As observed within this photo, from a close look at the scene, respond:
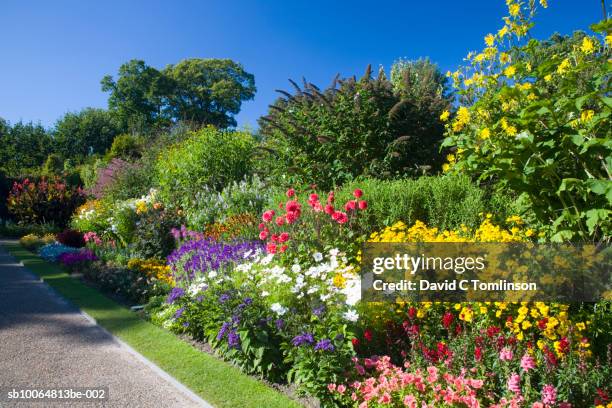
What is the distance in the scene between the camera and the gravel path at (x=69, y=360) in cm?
343

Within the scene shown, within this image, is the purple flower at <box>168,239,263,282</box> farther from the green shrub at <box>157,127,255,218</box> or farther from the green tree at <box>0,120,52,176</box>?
the green tree at <box>0,120,52,176</box>

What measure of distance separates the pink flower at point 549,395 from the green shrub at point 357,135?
5.13m

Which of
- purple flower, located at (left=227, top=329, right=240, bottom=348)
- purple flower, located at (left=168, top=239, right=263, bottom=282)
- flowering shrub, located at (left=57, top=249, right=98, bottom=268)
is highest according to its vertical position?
purple flower, located at (left=168, top=239, right=263, bottom=282)

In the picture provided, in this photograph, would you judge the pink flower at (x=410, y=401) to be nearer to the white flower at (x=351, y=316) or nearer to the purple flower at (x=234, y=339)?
the white flower at (x=351, y=316)

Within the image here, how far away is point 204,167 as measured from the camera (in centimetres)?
1093

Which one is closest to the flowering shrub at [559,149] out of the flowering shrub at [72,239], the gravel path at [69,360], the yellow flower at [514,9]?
the yellow flower at [514,9]

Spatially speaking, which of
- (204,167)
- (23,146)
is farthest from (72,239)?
(23,146)

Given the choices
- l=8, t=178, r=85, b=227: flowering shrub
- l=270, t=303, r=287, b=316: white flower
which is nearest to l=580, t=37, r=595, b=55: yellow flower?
l=270, t=303, r=287, b=316: white flower

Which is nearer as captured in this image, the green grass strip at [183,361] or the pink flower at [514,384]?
the pink flower at [514,384]

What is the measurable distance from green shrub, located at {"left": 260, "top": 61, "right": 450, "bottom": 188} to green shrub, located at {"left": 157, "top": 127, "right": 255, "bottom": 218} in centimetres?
241

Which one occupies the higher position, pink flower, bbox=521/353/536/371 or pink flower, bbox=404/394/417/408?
pink flower, bbox=521/353/536/371

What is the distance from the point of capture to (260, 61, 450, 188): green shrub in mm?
7793

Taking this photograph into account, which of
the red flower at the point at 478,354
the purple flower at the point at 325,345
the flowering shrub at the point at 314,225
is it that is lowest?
the purple flower at the point at 325,345

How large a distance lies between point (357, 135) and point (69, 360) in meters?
5.51
